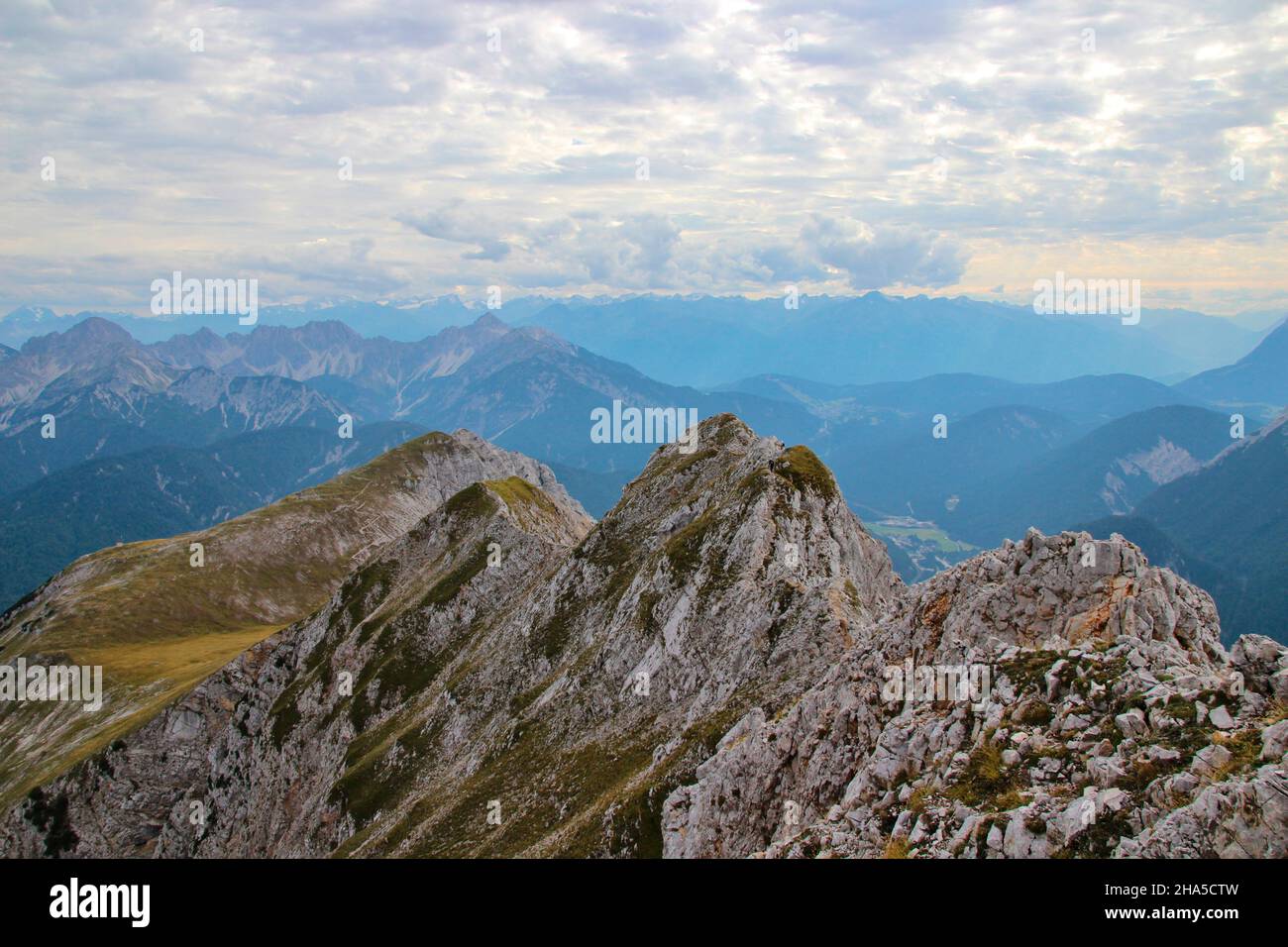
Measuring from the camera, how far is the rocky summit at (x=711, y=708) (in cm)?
2461

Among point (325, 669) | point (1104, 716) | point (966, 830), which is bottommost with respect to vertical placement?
point (325, 669)

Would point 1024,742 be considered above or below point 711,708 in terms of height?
above

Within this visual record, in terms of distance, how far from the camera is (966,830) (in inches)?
955

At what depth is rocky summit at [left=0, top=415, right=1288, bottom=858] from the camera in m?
24.6

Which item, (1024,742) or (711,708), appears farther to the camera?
(711,708)

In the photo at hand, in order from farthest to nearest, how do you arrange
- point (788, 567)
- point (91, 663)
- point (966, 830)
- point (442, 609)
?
point (91, 663), point (442, 609), point (788, 567), point (966, 830)

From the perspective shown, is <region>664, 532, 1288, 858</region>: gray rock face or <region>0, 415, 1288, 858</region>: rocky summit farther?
<region>0, 415, 1288, 858</region>: rocky summit

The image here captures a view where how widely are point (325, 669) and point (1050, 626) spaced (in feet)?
320

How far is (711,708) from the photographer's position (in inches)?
2172

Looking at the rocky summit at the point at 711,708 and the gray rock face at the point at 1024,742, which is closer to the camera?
the gray rock face at the point at 1024,742
